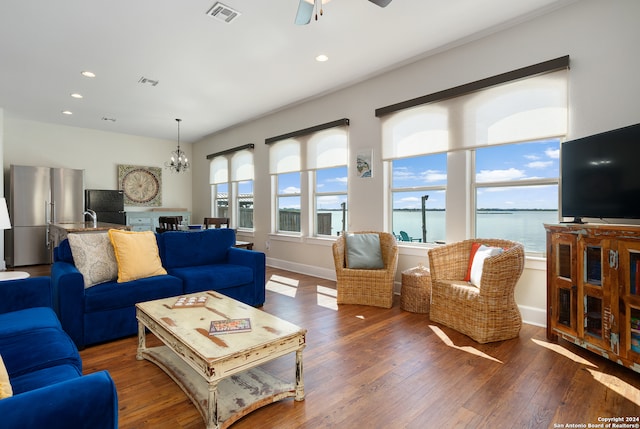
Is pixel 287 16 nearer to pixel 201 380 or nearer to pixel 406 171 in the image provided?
pixel 406 171

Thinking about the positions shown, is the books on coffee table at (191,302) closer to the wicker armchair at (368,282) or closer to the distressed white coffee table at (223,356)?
the distressed white coffee table at (223,356)

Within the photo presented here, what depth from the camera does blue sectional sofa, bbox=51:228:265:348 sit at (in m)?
2.64

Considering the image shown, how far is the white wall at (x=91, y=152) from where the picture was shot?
21.7 feet

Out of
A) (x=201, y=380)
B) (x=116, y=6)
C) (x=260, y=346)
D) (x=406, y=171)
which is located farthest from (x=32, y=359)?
(x=406, y=171)

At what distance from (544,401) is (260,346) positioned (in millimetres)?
1671

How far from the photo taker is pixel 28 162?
6.70 metres

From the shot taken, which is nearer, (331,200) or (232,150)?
(331,200)

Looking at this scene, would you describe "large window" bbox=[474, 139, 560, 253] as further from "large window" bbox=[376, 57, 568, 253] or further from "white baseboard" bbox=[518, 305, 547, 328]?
"white baseboard" bbox=[518, 305, 547, 328]

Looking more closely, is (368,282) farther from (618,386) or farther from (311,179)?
(311,179)

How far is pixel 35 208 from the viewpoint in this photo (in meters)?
6.27

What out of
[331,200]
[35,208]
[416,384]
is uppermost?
[331,200]

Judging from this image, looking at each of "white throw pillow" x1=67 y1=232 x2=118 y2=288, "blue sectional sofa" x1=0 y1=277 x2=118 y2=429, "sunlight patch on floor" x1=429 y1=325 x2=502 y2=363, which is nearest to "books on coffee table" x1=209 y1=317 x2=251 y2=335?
"blue sectional sofa" x1=0 y1=277 x2=118 y2=429

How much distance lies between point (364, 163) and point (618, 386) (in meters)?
3.37

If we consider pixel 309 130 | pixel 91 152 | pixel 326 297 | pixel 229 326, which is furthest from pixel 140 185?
pixel 229 326
